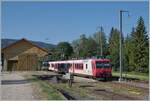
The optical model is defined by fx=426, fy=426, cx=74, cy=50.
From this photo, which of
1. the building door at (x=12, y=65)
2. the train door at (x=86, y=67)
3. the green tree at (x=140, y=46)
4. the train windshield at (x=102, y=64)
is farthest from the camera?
the building door at (x=12, y=65)

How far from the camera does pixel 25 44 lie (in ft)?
294

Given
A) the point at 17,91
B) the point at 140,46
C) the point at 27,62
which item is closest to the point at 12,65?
the point at 27,62

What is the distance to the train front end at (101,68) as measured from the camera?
44.6 metres

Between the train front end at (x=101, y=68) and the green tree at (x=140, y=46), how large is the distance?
36825 mm

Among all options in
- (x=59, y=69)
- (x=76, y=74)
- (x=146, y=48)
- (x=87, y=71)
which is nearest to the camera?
(x=87, y=71)

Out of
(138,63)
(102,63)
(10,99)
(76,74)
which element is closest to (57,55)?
(138,63)

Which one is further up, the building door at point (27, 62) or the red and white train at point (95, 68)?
the building door at point (27, 62)

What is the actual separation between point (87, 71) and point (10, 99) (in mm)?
28133

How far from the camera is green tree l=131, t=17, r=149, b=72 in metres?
82.1

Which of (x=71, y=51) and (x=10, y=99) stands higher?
(x=71, y=51)

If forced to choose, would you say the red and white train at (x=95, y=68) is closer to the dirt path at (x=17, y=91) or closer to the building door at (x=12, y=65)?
the dirt path at (x=17, y=91)

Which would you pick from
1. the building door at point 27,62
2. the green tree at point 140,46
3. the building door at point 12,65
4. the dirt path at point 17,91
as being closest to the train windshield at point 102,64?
the dirt path at point 17,91

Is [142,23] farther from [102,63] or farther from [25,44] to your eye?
[102,63]

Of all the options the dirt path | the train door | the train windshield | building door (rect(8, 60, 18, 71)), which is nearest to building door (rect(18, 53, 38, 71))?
building door (rect(8, 60, 18, 71))
